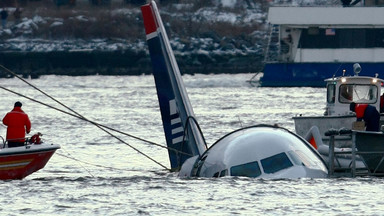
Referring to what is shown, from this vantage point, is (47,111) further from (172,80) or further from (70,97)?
(172,80)

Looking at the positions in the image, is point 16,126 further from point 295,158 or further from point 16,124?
point 295,158

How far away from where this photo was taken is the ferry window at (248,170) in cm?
2719

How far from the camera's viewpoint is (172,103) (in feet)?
104

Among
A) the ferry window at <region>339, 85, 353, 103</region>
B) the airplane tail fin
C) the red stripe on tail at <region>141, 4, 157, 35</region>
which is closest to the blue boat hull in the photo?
the ferry window at <region>339, 85, 353, 103</region>

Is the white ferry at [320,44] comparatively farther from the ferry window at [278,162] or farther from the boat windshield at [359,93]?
the ferry window at [278,162]

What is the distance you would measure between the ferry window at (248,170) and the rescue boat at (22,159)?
7.27 metres

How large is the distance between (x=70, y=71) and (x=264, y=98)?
5884 centimetres

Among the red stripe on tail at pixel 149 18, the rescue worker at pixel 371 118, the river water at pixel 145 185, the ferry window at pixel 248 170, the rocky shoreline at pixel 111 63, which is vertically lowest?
the rocky shoreline at pixel 111 63

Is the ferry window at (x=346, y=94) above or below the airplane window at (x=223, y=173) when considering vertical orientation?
above

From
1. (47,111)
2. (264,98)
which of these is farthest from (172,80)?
(264,98)

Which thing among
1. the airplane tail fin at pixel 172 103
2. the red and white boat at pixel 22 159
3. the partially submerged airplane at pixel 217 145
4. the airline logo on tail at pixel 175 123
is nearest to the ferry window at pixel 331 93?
the partially submerged airplane at pixel 217 145

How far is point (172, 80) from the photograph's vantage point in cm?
3195

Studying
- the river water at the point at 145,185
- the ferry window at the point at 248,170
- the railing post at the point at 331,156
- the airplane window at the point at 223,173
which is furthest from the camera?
the railing post at the point at 331,156

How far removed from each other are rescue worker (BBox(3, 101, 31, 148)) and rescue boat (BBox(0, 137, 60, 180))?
243 millimetres
